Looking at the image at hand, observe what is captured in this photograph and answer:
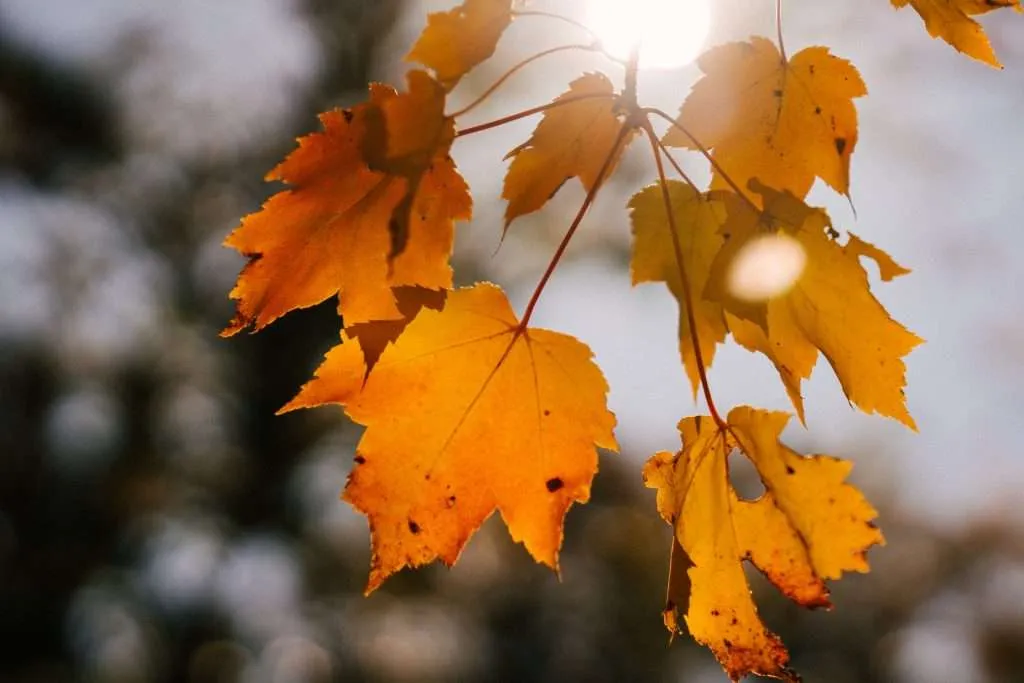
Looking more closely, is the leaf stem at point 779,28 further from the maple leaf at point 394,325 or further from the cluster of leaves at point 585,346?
the maple leaf at point 394,325

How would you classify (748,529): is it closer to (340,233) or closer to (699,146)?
(699,146)

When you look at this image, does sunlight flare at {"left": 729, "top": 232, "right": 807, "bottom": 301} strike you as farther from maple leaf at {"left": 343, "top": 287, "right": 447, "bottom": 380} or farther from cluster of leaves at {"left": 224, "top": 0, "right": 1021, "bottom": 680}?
maple leaf at {"left": 343, "top": 287, "right": 447, "bottom": 380}

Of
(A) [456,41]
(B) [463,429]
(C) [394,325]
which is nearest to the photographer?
(A) [456,41]

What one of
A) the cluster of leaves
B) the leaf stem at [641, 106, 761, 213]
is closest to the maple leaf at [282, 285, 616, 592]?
the cluster of leaves

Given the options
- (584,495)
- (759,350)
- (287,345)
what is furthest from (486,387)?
(287,345)

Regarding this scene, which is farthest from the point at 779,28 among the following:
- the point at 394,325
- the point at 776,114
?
the point at 394,325

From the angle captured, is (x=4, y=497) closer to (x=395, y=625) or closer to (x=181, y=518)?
(x=181, y=518)
